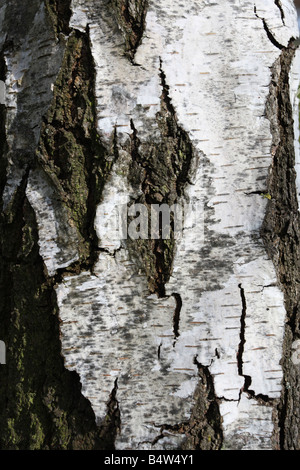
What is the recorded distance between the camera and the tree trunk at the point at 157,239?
1.13 m

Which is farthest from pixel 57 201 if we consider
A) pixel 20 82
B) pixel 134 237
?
pixel 20 82

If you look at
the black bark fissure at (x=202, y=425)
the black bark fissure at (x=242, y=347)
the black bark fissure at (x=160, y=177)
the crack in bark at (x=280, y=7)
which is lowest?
the black bark fissure at (x=202, y=425)

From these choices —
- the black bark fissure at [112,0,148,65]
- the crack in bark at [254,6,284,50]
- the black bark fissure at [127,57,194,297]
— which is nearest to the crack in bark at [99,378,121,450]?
the black bark fissure at [127,57,194,297]

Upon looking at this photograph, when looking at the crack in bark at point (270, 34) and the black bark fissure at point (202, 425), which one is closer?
the black bark fissure at point (202, 425)

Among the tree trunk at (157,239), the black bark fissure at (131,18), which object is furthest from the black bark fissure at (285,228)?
the black bark fissure at (131,18)

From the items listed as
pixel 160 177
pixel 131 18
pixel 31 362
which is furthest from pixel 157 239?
pixel 131 18

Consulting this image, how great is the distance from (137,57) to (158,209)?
0.39 metres

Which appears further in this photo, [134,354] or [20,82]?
[20,82]

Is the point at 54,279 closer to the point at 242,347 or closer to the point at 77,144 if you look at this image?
the point at 77,144

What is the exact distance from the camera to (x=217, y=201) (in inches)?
45.6

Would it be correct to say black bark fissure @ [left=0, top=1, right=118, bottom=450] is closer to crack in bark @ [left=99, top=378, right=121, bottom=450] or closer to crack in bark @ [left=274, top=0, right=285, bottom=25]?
crack in bark @ [left=99, top=378, right=121, bottom=450]

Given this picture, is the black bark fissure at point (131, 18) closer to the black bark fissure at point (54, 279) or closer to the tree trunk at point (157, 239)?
the tree trunk at point (157, 239)

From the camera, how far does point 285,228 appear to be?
1.20 metres
